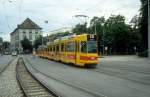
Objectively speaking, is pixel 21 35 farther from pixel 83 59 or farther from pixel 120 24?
pixel 83 59

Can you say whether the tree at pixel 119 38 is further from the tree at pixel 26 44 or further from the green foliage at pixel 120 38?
the tree at pixel 26 44

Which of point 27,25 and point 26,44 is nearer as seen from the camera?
point 26,44

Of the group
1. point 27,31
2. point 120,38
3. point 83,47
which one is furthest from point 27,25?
point 83,47

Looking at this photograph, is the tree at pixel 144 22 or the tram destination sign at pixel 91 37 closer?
the tram destination sign at pixel 91 37

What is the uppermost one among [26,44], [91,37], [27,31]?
[27,31]

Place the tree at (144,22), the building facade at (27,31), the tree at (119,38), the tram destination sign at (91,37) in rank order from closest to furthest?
the tram destination sign at (91,37) < the tree at (144,22) < the tree at (119,38) < the building facade at (27,31)

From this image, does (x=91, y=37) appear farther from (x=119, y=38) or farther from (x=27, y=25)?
(x=27, y=25)

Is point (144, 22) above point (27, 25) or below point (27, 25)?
below

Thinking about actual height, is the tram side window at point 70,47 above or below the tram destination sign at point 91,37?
below

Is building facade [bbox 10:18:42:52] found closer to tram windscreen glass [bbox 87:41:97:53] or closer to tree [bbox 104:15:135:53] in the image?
tree [bbox 104:15:135:53]

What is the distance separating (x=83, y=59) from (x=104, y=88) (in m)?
17.3

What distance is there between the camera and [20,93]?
18.5 m

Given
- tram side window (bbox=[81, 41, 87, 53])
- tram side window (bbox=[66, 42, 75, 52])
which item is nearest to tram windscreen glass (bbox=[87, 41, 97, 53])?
tram side window (bbox=[81, 41, 87, 53])

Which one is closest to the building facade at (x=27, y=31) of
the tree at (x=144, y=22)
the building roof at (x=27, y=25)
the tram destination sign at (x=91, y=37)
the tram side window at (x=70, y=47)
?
the building roof at (x=27, y=25)
